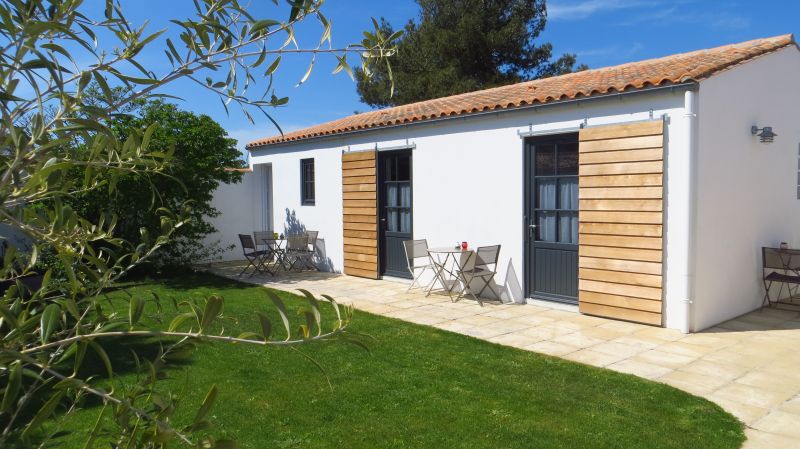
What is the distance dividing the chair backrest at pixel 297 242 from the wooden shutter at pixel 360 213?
3.54 ft

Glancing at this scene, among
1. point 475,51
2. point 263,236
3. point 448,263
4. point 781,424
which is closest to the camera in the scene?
point 781,424

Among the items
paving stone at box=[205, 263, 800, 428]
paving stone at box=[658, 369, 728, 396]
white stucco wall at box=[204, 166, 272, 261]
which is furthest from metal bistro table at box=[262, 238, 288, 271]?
paving stone at box=[658, 369, 728, 396]

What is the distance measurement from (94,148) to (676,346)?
6.29 metres

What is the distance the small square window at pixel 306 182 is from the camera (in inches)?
517

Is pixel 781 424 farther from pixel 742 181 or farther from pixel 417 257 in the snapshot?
pixel 417 257

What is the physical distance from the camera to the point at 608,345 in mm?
6332

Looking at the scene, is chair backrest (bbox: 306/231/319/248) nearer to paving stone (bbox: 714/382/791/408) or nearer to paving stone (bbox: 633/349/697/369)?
paving stone (bbox: 633/349/697/369)

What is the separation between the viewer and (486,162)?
8.98 metres

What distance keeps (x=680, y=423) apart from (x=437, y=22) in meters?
23.1

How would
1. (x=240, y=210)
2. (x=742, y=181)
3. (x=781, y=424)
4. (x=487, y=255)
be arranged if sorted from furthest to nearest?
(x=240, y=210) < (x=487, y=255) < (x=742, y=181) < (x=781, y=424)

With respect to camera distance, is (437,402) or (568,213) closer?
(437,402)

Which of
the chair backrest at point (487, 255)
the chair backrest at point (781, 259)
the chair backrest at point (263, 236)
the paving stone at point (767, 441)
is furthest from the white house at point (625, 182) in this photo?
the chair backrest at point (263, 236)

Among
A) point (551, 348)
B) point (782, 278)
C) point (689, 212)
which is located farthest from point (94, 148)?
point (782, 278)

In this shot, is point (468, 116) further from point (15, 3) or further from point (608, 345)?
point (15, 3)
